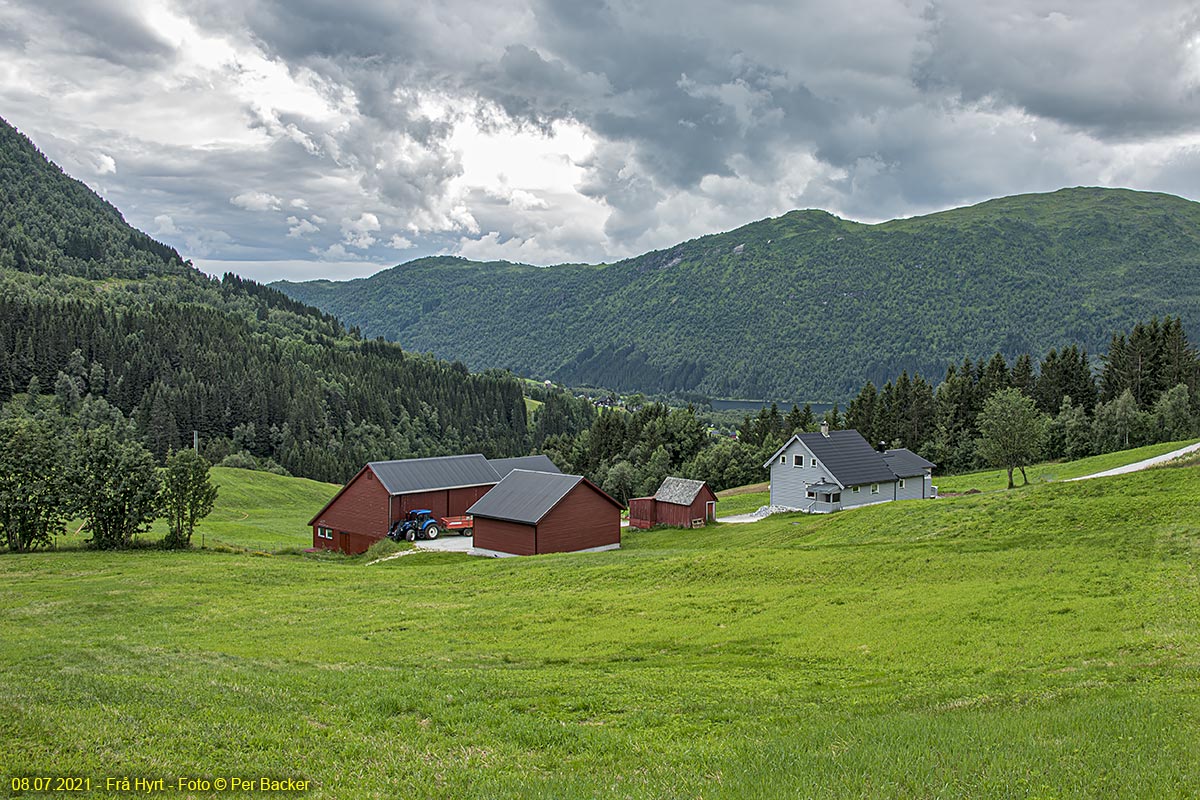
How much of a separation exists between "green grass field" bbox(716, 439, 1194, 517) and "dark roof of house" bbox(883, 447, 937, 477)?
248cm

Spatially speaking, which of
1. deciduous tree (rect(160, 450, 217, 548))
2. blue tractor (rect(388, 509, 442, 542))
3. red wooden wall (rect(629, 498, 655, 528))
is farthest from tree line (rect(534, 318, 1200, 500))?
deciduous tree (rect(160, 450, 217, 548))

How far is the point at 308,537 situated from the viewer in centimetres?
6681

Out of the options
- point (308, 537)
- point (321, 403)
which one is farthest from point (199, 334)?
point (308, 537)

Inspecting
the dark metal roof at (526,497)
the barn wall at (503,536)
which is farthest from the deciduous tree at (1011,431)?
the barn wall at (503,536)

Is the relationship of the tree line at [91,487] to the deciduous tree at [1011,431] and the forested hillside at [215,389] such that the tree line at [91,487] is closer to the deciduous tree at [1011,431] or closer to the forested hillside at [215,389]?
the deciduous tree at [1011,431]

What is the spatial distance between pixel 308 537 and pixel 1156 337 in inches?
3712

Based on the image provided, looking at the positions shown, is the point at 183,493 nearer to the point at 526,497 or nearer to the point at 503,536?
the point at 503,536

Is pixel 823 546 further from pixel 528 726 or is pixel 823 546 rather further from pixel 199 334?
pixel 199 334

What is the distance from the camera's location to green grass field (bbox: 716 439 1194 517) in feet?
198

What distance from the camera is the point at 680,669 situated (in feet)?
59.0

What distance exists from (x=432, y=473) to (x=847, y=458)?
108ft

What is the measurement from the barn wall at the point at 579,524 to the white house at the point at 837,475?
15.9 metres

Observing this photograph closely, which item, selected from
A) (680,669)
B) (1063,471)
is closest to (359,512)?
(680,669)

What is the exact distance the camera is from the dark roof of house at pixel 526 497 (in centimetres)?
5191
